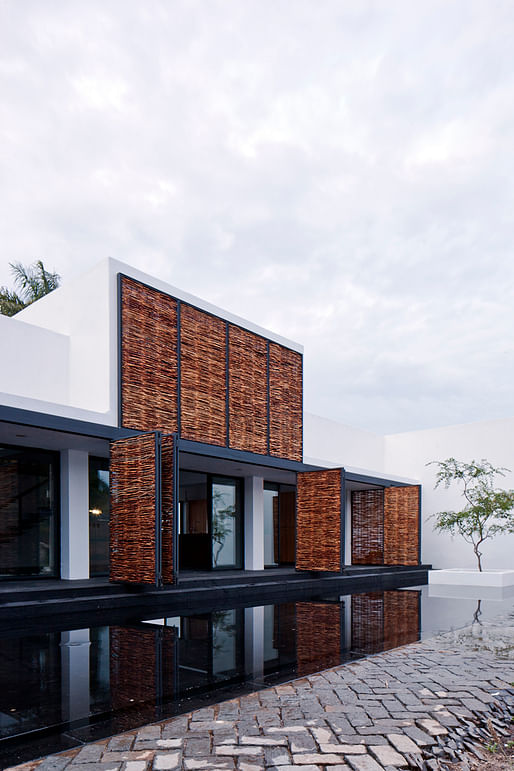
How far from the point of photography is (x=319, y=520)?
44.2 ft

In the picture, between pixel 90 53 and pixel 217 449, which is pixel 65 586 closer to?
pixel 217 449

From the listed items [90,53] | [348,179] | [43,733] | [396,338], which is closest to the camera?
[43,733]

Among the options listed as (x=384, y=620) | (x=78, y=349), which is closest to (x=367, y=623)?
(x=384, y=620)

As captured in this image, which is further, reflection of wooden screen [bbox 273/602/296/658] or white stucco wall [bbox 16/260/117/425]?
white stucco wall [bbox 16/260/117/425]

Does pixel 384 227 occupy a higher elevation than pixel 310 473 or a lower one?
higher

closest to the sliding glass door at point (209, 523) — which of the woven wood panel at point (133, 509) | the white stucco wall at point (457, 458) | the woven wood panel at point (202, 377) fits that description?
the woven wood panel at point (202, 377)

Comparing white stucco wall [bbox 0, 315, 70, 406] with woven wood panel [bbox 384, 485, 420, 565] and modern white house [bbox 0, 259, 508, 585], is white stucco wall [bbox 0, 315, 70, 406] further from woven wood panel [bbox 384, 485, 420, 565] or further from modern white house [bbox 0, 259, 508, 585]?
woven wood panel [bbox 384, 485, 420, 565]

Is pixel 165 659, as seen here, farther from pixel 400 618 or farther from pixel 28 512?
pixel 28 512

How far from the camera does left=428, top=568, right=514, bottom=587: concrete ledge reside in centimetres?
1334

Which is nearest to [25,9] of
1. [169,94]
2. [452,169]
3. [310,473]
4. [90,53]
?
[90,53]

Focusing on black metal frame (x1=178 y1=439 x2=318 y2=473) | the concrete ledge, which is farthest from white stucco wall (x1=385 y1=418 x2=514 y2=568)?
black metal frame (x1=178 y1=439 x2=318 y2=473)

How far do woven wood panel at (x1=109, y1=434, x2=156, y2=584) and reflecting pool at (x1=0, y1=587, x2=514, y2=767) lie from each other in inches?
37.0

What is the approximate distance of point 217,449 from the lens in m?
11.7

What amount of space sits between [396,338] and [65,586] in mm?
18863
